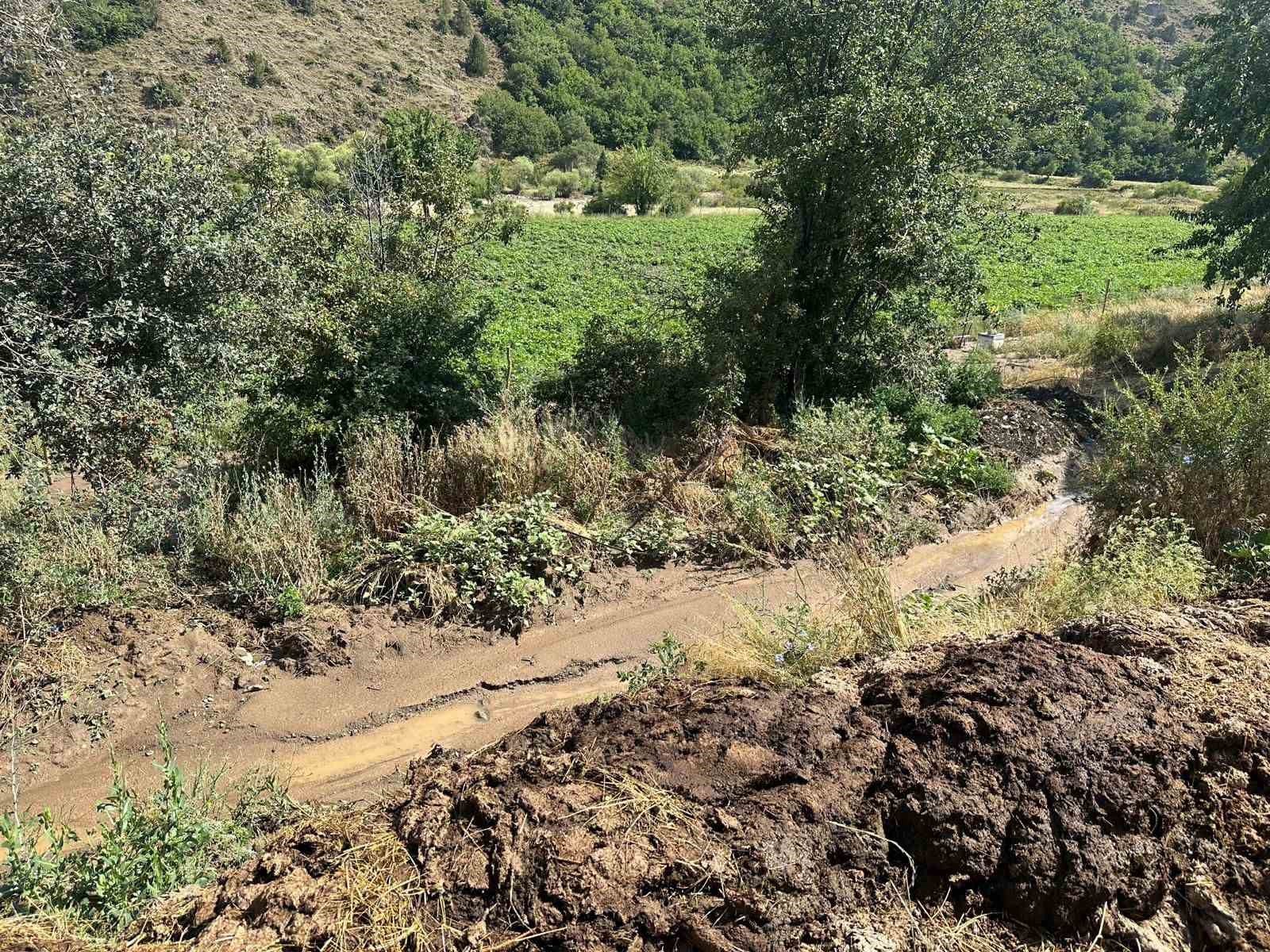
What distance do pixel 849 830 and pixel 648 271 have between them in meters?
27.4

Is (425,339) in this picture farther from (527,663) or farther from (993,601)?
(993,601)

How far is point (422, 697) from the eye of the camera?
19.5ft

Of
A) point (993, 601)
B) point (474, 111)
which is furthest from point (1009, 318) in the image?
point (474, 111)

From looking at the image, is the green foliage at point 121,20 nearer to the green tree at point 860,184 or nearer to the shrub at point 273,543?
the green tree at point 860,184

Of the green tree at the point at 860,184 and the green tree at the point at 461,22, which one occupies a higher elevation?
the green tree at the point at 461,22

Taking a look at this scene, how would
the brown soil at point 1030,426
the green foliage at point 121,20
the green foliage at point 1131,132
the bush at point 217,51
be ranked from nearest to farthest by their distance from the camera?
the brown soil at point 1030,426
the green foliage at point 121,20
the bush at point 217,51
the green foliage at point 1131,132

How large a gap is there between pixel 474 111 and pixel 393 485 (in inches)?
3815

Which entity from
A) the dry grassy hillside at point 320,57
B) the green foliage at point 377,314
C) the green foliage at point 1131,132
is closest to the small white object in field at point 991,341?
the green foliage at point 377,314

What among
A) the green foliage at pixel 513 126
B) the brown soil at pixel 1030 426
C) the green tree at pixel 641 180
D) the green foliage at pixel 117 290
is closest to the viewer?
the green foliage at pixel 117 290

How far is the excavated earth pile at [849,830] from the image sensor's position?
8.75ft

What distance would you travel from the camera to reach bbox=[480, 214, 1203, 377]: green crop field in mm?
16828

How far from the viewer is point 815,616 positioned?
17.8ft

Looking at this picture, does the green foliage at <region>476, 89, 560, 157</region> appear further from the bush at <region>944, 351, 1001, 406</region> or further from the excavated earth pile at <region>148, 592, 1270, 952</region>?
the excavated earth pile at <region>148, 592, 1270, 952</region>

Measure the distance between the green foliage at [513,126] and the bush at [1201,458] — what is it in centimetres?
9334
